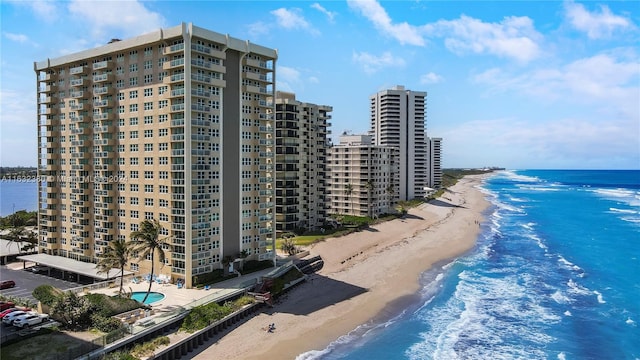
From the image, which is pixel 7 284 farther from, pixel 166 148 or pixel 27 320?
pixel 166 148

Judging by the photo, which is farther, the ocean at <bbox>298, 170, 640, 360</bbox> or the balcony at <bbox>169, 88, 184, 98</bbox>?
the balcony at <bbox>169, 88, 184, 98</bbox>

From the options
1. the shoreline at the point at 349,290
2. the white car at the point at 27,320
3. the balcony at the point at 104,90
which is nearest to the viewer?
the white car at the point at 27,320

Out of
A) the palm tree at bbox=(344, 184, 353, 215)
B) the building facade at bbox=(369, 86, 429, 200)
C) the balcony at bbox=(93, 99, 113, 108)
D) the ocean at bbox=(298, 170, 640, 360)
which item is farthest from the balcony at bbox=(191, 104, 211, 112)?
the building facade at bbox=(369, 86, 429, 200)

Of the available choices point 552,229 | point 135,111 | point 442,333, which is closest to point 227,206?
point 135,111

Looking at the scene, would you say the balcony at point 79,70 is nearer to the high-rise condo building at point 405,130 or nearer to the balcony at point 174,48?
the balcony at point 174,48

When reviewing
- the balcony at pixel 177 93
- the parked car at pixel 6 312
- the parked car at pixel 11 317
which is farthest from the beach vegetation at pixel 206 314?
the balcony at pixel 177 93

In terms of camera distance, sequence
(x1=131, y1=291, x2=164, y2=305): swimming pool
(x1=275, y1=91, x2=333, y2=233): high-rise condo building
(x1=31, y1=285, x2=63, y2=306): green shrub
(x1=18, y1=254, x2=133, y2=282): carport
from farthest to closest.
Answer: (x1=275, y1=91, x2=333, y2=233): high-rise condo building → (x1=18, y1=254, x2=133, y2=282): carport → (x1=131, y1=291, x2=164, y2=305): swimming pool → (x1=31, y1=285, x2=63, y2=306): green shrub

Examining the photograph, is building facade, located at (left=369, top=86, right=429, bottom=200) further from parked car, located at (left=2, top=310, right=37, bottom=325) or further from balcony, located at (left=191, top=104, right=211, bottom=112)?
parked car, located at (left=2, top=310, right=37, bottom=325)
